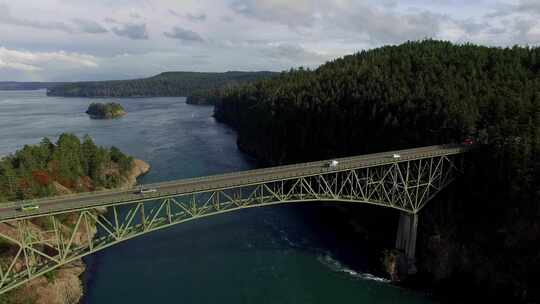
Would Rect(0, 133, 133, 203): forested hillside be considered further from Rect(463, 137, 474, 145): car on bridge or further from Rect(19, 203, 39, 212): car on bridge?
Rect(463, 137, 474, 145): car on bridge

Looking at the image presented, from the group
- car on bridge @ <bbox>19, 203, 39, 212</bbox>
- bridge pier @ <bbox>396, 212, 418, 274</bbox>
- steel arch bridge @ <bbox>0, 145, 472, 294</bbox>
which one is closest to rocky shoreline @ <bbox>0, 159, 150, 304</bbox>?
steel arch bridge @ <bbox>0, 145, 472, 294</bbox>

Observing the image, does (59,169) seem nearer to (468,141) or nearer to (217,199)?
(217,199)

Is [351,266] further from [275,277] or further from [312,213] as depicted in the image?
[312,213]

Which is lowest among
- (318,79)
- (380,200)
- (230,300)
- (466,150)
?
(230,300)

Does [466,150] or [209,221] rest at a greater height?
[466,150]

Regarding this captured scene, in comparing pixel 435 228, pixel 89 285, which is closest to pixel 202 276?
pixel 89 285
